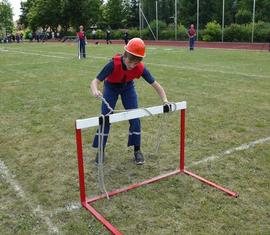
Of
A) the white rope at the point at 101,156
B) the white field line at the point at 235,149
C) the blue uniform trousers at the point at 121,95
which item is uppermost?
the blue uniform trousers at the point at 121,95

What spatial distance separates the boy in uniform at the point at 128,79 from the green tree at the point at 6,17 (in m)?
74.6

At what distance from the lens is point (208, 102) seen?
28.8 ft

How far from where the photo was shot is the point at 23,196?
4.19m

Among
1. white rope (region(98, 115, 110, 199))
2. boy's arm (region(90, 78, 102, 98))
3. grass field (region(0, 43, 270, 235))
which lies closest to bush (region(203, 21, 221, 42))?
grass field (region(0, 43, 270, 235))

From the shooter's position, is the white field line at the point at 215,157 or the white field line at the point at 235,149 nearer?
the white field line at the point at 215,157

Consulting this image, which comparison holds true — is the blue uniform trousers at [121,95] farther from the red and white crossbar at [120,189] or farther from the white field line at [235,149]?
the white field line at [235,149]

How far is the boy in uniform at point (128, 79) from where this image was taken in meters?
4.09

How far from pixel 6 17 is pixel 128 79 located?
7760 cm

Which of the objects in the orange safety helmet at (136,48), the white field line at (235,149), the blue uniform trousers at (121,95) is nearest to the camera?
the orange safety helmet at (136,48)

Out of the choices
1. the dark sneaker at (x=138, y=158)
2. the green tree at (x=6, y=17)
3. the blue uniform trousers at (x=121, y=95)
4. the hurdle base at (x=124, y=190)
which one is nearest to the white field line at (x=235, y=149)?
the hurdle base at (x=124, y=190)

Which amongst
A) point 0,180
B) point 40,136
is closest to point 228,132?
point 40,136

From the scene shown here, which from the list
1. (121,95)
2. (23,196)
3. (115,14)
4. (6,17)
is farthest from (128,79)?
(6,17)

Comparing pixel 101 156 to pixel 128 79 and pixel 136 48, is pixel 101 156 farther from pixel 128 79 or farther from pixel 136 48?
pixel 136 48

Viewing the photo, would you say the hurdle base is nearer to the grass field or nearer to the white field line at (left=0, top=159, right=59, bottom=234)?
the grass field
